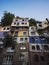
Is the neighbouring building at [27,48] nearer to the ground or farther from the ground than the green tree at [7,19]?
nearer to the ground

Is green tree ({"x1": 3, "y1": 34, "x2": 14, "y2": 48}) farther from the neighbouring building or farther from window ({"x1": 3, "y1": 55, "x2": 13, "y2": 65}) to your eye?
window ({"x1": 3, "y1": 55, "x2": 13, "y2": 65})

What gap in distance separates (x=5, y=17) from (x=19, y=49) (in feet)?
56.2

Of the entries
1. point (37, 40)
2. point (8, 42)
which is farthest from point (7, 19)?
point (37, 40)

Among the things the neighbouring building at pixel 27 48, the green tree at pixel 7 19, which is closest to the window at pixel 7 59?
the neighbouring building at pixel 27 48

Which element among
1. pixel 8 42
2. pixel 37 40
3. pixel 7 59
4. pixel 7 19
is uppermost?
pixel 7 19

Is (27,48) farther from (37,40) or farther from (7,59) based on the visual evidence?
(7,59)

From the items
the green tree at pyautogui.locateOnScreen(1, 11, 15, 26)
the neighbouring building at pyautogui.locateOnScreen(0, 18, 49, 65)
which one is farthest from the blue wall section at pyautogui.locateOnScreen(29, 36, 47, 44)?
the green tree at pyautogui.locateOnScreen(1, 11, 15, 26)

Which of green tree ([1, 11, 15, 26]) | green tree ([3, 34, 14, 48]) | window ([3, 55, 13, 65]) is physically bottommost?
window ([3, 55, 13, 65])

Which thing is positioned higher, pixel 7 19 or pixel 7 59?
pixel 7 19

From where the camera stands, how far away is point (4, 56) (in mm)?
28203

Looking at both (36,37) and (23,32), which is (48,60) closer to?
(36,37)

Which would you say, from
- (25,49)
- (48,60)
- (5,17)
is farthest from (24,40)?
(5,17)

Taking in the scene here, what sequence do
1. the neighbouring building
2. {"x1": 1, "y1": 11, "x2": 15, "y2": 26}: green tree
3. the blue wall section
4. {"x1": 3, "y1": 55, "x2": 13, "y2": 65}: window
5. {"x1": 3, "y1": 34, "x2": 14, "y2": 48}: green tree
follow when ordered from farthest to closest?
{"x1": 1, "y1": 11, "x2": 15, "y2": 26}: green tree, the blue wall section, {"x1": 3, "y1": 34, "x2": 14, "y2": 48}: green tree, {"x1": 3, "y1": 55, "x2": 13, "y2": 65}: window, the neighbouring building

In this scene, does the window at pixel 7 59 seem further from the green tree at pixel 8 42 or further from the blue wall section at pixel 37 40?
the blue wall section at pixel 37 40
